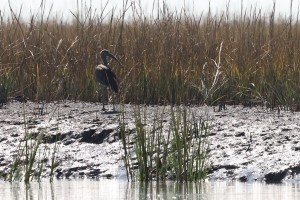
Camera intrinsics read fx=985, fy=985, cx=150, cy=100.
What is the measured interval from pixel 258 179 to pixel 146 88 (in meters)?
3.30

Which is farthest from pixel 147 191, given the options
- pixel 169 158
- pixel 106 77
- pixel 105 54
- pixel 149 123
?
pixel 105 54

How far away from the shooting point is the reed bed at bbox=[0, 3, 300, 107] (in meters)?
9.77

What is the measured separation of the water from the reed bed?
2815mm

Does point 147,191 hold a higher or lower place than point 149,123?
lower

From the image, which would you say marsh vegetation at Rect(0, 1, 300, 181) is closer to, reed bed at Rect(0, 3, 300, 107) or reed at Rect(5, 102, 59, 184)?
reed bed at Rect(0, 3, 300, 107)

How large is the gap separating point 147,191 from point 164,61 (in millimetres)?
3859

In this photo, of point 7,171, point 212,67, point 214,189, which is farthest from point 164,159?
point 212,67

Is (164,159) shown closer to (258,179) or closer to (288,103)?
(258,179)

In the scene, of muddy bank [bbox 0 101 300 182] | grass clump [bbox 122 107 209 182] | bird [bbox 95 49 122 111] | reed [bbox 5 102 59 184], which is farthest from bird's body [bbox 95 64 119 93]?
grass clump [bbox 122 107 209 182]

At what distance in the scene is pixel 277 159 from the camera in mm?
7102

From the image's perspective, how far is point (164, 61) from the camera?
9.99m

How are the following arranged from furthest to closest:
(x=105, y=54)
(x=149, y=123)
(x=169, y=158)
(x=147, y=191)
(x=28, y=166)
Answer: (x=105, y=54) < (x=149, y=123) < (x=28, y=166) < (x=169, y=158) < (x=147, y=191)

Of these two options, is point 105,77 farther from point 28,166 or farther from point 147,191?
point 147,191

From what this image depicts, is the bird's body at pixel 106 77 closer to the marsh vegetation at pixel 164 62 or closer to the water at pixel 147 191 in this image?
the marsh vegetation at pixel 164 62
